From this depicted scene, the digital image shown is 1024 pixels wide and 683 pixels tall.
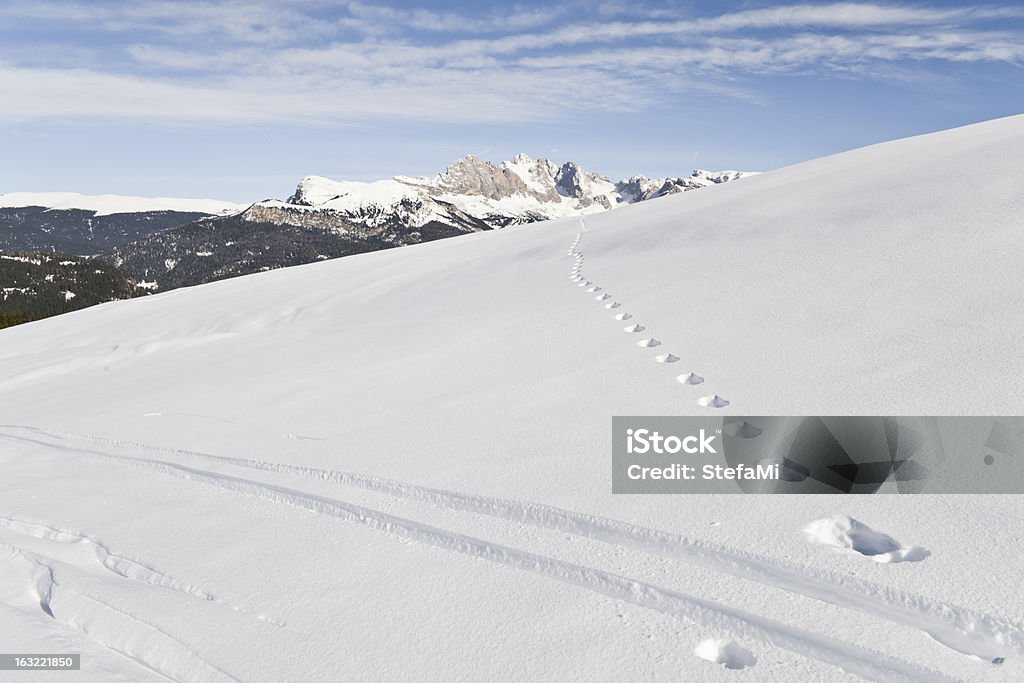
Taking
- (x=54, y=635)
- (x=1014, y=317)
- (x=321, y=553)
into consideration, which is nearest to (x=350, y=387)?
(x=321, y=553)

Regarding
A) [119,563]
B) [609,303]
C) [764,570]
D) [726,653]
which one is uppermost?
Answer: [609,303]

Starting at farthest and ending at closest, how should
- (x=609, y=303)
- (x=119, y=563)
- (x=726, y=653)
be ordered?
(x=609, y=303)
(x=119, y=563)
(x=726, y=653)

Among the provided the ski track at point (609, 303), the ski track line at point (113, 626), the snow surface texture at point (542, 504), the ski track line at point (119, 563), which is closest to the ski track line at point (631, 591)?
the snow surface texture at point (542, 504)

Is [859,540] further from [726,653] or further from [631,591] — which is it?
[631,591]

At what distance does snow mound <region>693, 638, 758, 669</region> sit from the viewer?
302 cm

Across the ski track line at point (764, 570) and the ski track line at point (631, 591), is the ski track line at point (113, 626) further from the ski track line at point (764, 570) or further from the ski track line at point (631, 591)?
the ski track line at point (764, 570)

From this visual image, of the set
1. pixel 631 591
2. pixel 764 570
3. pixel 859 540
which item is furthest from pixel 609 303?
pixel 631 591

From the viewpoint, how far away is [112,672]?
332 centimetres

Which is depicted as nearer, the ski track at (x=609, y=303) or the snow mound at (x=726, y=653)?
the snow mound at (x=726, y=653)

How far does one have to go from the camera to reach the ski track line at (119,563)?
393 centimetres

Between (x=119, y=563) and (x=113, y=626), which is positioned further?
(x=119, y=563)

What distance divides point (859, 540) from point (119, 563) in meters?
4.86

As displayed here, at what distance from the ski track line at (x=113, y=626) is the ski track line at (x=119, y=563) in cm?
22

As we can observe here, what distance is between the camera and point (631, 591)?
11.8 ft
